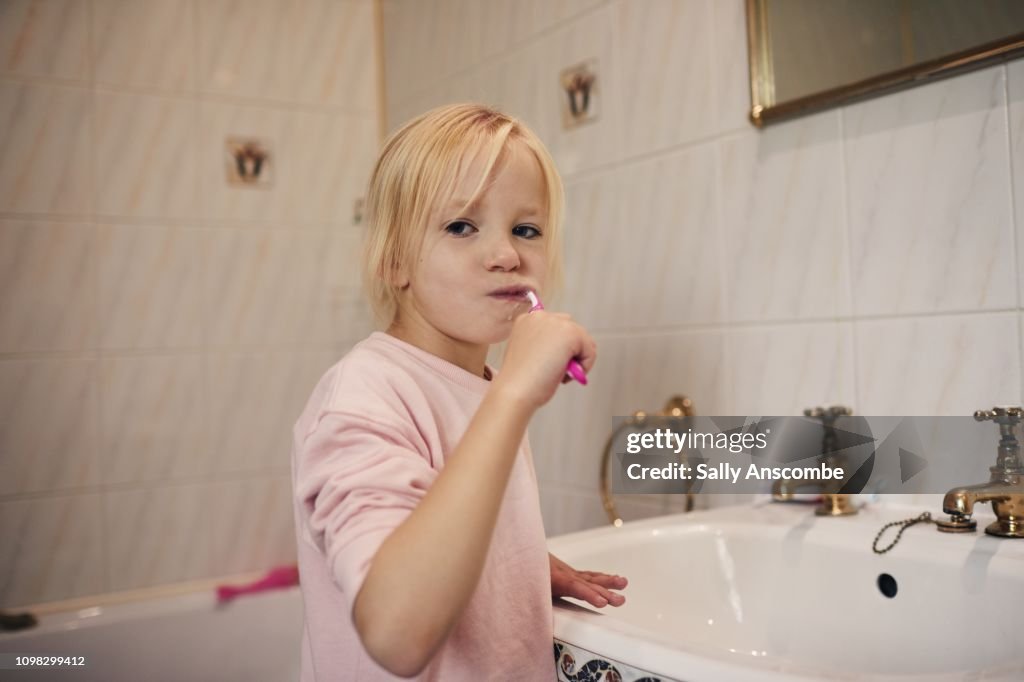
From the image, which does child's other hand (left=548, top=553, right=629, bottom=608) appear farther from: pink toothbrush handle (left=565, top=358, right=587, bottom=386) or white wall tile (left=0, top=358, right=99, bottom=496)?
white wall tile (left=0, top=358, right=99, bottom=496)

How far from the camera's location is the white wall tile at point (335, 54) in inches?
79.5

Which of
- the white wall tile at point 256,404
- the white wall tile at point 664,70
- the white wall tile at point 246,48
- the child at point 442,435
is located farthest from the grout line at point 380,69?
the child at point 442,435

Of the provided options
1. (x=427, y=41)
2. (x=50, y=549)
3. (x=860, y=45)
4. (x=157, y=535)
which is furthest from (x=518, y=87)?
(x=50, y=549)

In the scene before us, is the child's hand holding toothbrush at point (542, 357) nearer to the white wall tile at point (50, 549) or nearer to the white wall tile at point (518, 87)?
the white wall tile at point (518, 87)

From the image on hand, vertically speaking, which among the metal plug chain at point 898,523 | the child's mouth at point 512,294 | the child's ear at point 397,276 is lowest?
the metal plug chain at point 898,523

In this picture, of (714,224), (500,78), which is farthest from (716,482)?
(500,78)

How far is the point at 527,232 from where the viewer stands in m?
0.79

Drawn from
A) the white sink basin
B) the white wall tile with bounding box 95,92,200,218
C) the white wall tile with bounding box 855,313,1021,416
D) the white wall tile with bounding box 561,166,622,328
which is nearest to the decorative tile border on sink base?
the white sink basin

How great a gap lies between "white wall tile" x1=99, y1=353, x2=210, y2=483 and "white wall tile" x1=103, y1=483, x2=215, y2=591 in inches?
1.6

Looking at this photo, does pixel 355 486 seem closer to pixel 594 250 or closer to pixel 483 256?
pixel 483 256

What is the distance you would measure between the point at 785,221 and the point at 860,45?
243 mm

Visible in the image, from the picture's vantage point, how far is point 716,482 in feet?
4.07

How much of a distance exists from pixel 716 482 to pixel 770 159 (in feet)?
1.58

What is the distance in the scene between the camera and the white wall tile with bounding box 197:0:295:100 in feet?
6.19
